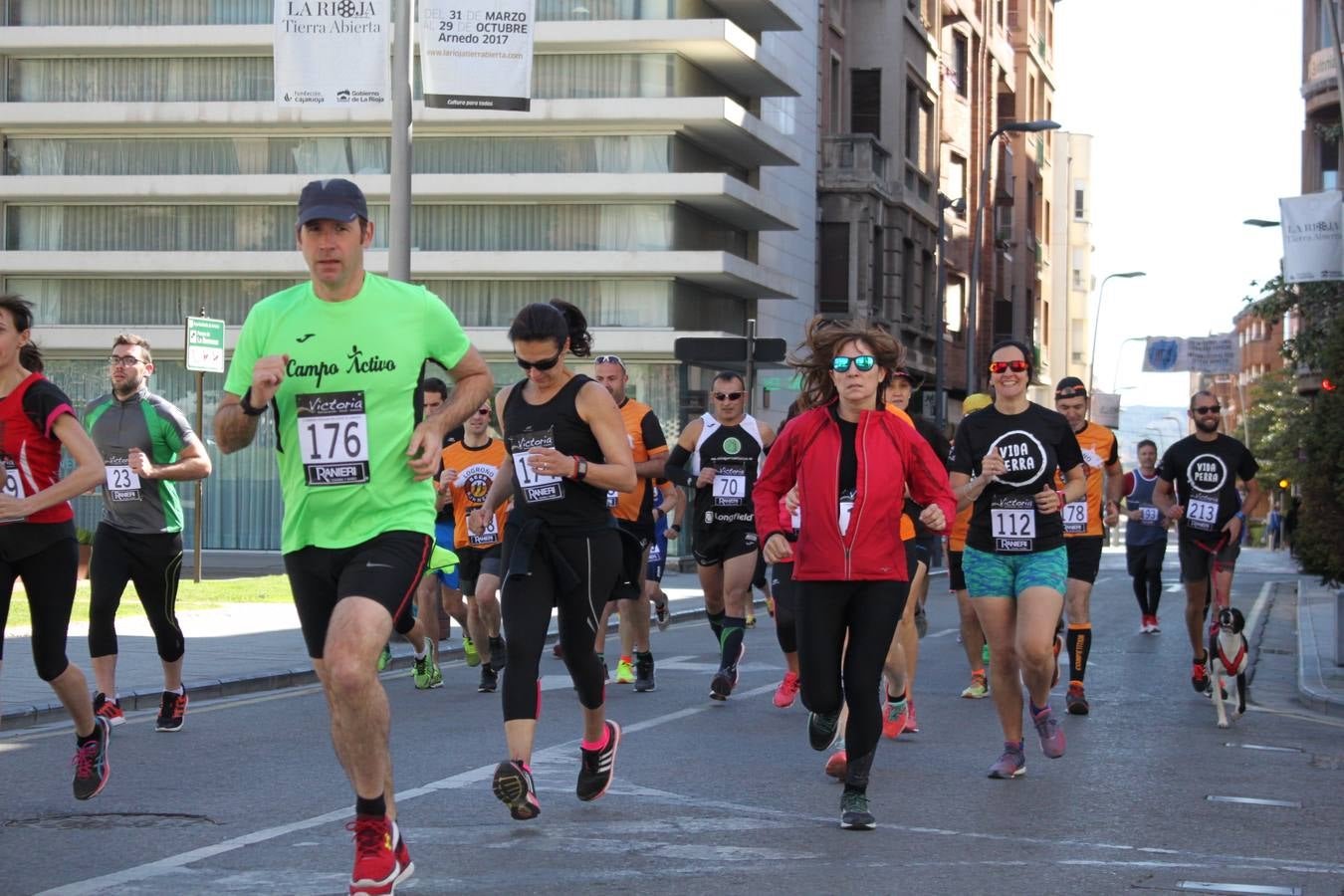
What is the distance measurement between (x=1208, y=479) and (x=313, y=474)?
9.00 meters

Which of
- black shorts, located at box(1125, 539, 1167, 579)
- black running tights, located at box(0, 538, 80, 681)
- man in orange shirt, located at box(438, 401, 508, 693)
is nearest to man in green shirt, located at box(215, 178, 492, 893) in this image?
black running tights, located at box(0, 538, 80, 681)

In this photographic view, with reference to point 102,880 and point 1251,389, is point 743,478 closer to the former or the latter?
point 102,880

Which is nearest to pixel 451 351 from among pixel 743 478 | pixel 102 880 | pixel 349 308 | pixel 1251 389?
pixel 349 308

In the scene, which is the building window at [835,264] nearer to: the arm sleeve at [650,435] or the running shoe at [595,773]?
the arm sleeve at [650,435]

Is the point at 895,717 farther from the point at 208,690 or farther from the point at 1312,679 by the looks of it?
the point at 1312,679

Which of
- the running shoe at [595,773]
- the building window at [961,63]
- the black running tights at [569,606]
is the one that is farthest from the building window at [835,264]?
the running shoe at [595,773]

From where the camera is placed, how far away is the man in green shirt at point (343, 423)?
605 cm

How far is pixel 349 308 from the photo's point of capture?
20.5 feet

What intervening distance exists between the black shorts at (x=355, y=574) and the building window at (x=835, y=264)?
44184 millimetres

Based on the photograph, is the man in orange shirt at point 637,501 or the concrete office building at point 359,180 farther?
the concrete office building at point 359,180

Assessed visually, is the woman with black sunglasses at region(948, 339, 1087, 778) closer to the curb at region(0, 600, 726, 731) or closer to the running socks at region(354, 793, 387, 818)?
the curb at region(0, 600, 726, 731)

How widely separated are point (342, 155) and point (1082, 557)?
32358 millimetres

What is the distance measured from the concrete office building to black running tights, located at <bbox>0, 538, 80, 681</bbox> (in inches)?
1267

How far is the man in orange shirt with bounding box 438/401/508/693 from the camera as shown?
13125 mm
